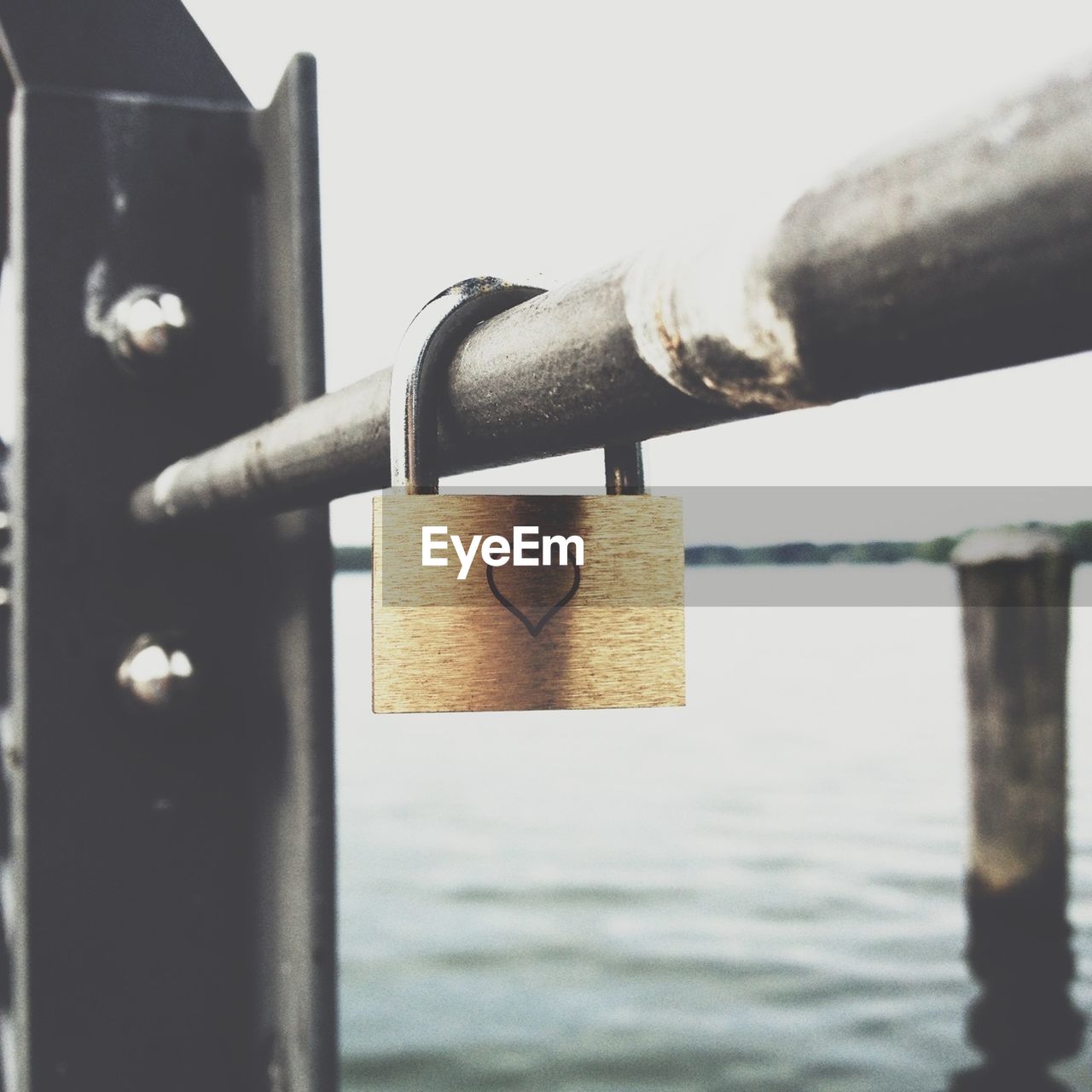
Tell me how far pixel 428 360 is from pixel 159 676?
54 centimetres

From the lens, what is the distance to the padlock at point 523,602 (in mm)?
703

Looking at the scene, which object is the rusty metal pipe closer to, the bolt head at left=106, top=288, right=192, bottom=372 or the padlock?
the padlock

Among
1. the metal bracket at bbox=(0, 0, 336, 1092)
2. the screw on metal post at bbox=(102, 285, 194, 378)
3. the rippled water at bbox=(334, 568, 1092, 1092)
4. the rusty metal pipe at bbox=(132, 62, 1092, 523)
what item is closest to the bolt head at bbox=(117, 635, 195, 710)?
the metal bracket at bbox=(0, 0, 336, 1092)

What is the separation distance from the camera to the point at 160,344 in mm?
1057

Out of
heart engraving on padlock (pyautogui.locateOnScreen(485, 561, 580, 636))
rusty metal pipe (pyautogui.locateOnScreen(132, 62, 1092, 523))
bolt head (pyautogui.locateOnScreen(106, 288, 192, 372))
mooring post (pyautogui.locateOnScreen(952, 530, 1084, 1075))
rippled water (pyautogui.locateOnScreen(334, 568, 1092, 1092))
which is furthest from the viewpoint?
mooring post (pyautogui.locateOnScreen(952, 530, 1084, 1075))

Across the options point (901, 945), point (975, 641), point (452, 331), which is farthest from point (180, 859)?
point (901, 945)

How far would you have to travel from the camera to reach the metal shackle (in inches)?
24.2

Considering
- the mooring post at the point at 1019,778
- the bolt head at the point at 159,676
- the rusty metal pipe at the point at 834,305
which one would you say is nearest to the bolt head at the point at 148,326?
the bolt head at the point at 159,676

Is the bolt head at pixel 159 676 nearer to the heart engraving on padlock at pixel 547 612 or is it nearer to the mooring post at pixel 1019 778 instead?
the heart engraving on padlock at pixel 547 612

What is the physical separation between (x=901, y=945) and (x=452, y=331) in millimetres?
5944

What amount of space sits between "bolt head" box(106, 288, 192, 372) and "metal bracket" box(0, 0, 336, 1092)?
1cm

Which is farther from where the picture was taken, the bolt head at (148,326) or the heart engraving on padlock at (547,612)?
the bolt head at (148,326)

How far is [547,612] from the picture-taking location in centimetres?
73

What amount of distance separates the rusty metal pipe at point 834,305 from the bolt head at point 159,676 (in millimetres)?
563
